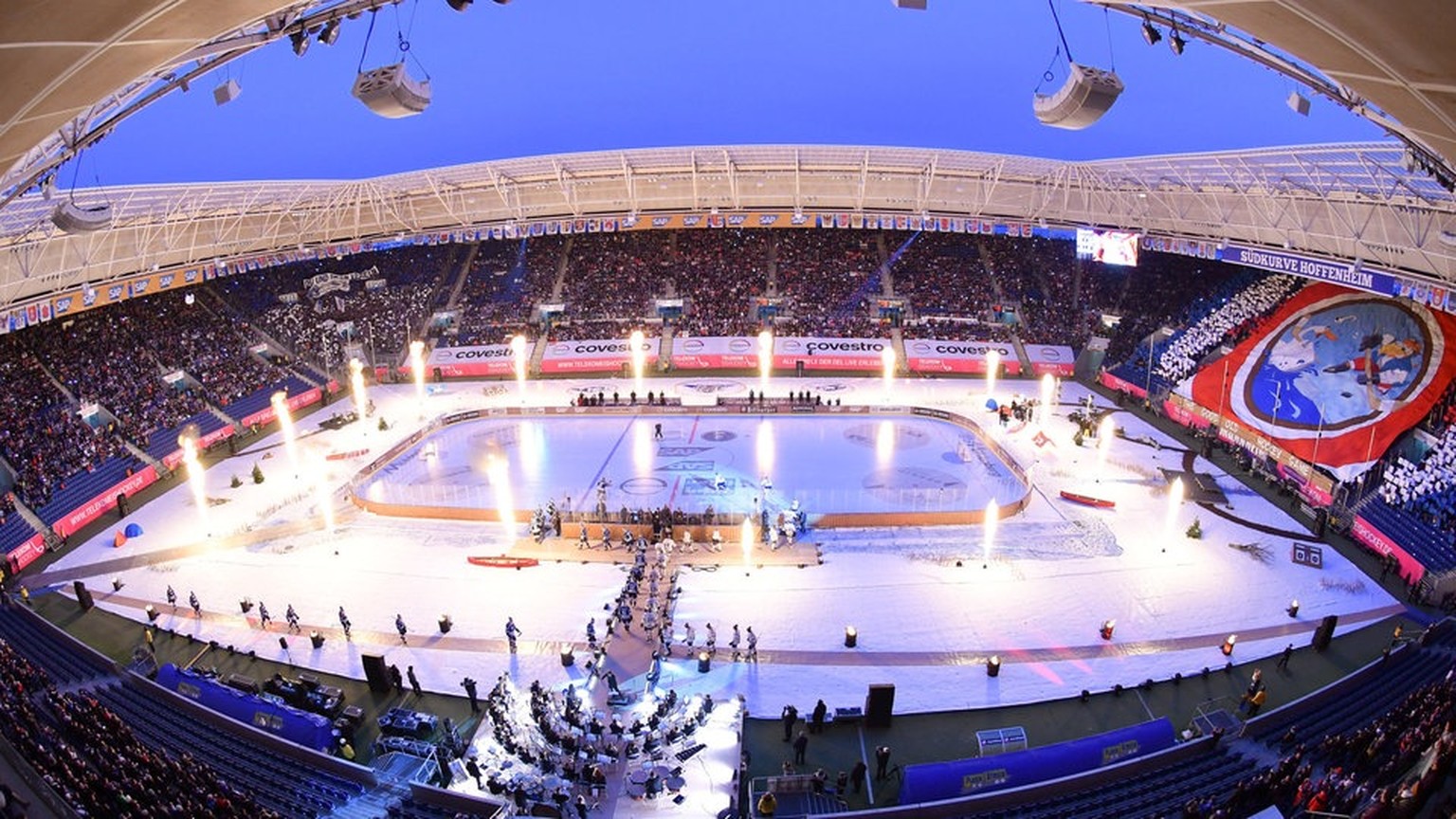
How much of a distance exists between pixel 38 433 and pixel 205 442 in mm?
5976

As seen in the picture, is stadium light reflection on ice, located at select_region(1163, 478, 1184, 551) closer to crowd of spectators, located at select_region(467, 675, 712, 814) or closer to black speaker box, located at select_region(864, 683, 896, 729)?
black speaker box, located at select_region(864, 683, 896, 729)

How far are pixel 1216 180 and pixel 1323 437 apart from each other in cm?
1236

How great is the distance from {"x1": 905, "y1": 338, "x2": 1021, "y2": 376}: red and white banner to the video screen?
22.0 ft

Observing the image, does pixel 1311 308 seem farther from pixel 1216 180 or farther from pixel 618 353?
pixel 618 353

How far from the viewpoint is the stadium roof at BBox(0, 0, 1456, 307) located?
5.98m

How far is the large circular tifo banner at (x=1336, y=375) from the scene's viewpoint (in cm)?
3133

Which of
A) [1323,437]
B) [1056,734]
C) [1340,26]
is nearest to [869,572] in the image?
[1056,734]

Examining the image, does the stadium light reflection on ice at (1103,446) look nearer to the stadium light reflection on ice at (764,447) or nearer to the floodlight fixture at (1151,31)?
the stadium light reflection on ice at (764,447)

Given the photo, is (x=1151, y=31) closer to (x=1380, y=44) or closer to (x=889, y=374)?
(x=1380, y=44)

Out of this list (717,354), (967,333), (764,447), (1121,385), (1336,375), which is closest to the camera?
(1336,375)

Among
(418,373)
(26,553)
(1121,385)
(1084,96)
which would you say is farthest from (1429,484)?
(26,553)

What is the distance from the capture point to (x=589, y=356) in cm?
4850

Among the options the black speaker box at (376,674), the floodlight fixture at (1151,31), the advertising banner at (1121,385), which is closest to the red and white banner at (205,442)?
the black speaker box at (376,674)

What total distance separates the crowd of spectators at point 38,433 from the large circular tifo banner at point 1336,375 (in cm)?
4717
